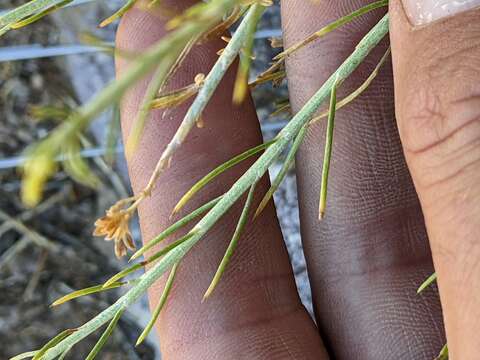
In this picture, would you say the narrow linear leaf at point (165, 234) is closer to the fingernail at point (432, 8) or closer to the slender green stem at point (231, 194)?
the slender green stem at point (231, 194)

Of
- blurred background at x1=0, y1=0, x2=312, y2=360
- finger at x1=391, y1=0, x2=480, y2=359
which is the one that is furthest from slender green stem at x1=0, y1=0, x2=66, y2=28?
blurred background at x1=0, y1=0, x2=312, y2=360

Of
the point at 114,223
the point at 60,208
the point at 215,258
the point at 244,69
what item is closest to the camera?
the point at 244,69

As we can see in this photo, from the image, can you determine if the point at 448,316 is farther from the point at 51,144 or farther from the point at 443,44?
the point at 51,144

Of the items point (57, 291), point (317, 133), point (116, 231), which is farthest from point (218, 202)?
point (57, 291)

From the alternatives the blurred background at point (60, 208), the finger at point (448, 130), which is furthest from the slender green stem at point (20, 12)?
the blurred background at point (60, 208)

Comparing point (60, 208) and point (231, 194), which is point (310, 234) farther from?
point (60, 208)

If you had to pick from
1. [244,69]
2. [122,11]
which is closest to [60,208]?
[122,11]

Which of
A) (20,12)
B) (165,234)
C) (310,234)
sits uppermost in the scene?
(20,12)
